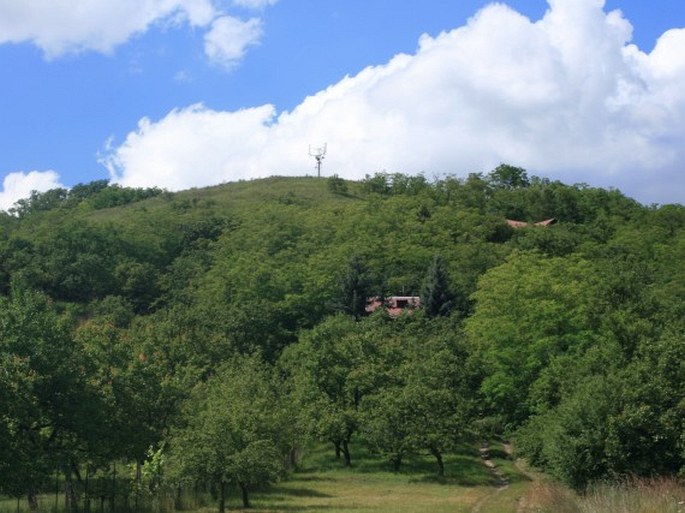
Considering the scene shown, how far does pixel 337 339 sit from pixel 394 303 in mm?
30597

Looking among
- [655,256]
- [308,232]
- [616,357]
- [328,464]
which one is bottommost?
[328,464]

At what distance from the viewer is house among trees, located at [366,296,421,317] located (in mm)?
85938

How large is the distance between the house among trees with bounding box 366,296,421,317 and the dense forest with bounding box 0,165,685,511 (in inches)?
37.8

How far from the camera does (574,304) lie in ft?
209

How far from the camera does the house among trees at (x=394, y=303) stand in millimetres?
85938

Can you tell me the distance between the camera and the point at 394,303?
92188mm

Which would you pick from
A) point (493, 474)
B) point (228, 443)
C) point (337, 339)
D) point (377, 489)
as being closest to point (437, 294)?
point (337, 339)

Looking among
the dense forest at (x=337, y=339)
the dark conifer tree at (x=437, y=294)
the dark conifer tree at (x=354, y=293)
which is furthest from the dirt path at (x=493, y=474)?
the dark conifer tree at (x=354, y=293)

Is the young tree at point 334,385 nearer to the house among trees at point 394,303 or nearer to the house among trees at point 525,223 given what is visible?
the house among trees at point 394,303

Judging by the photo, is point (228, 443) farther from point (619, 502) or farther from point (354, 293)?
point (354, 293)

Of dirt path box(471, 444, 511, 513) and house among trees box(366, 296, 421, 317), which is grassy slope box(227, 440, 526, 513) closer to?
dirt path box(471, 444, 511, 513)

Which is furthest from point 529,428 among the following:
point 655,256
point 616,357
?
point 655,256

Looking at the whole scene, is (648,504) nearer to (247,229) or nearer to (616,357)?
(616,357)

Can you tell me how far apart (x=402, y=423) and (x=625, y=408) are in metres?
18.4
